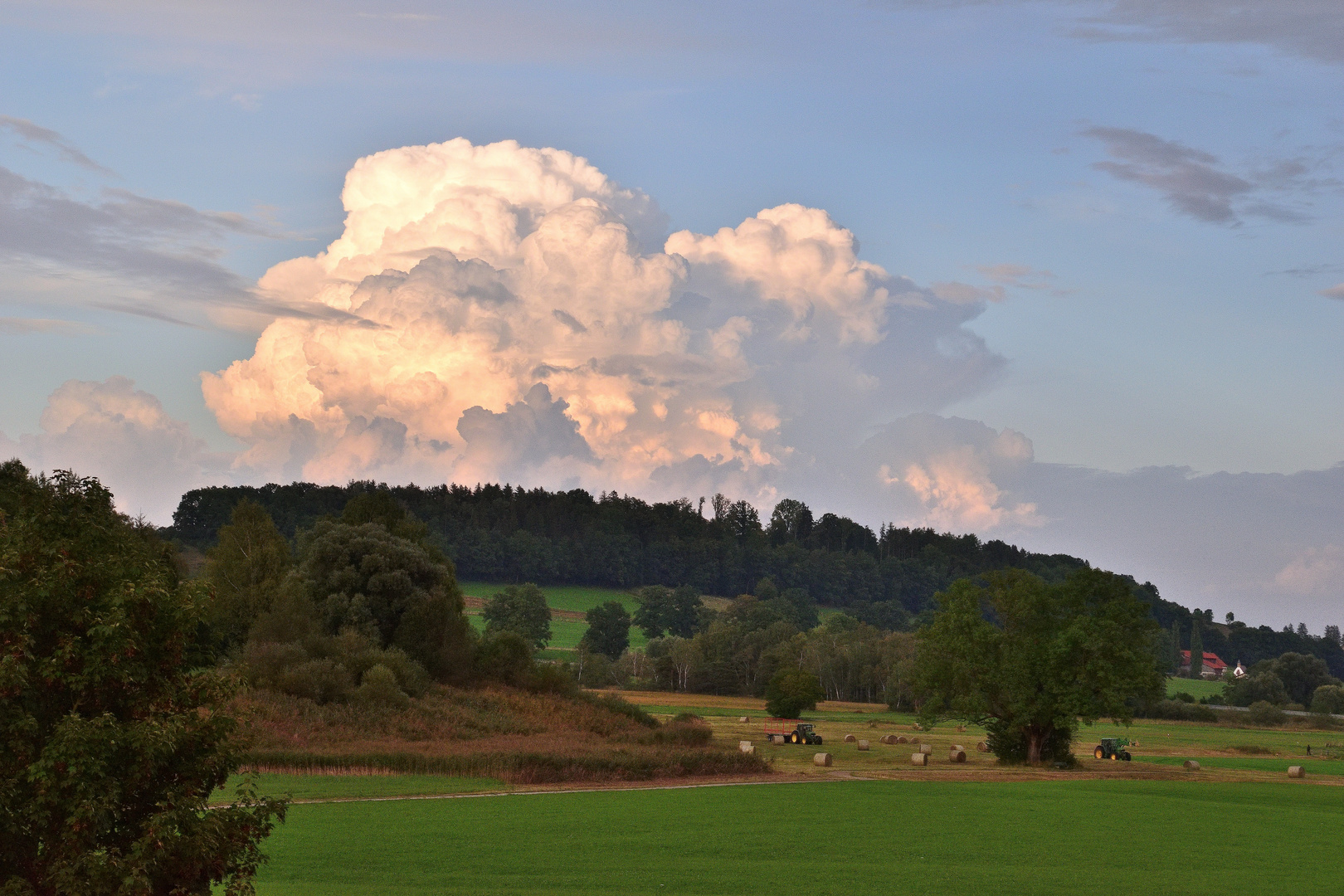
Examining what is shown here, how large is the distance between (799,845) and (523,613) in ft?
397

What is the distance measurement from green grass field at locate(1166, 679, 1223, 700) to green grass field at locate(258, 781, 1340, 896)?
430ft

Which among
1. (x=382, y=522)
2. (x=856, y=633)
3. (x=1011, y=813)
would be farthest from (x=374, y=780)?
(x=856, y=633)

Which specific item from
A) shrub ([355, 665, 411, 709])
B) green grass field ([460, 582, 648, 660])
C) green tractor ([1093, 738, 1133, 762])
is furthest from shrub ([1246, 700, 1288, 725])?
shrub ([355, 665, 411, 709])

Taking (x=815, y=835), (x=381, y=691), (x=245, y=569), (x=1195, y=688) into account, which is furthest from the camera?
(x=1195, y=688)

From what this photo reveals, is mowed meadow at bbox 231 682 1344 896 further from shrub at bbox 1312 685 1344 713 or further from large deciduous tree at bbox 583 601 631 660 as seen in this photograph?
large deciduous tree at bbox 583 601 631 660

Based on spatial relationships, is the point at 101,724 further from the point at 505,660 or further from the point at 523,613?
the point at 523,613

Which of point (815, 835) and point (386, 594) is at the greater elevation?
point (386, 594)

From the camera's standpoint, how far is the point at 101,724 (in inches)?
513

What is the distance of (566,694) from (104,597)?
65.3 meters

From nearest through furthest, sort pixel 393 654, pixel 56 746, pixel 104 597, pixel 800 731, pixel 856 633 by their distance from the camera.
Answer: pixel 56 746
pixel 104 597
pixel 393 654
pixel 800 731
pixel 856 633

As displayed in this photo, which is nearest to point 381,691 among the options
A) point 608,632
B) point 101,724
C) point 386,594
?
point 386,594

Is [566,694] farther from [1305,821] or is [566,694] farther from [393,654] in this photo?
[1305,821]

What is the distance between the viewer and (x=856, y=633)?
149000 mm

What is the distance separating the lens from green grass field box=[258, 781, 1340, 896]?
26.5 metres
